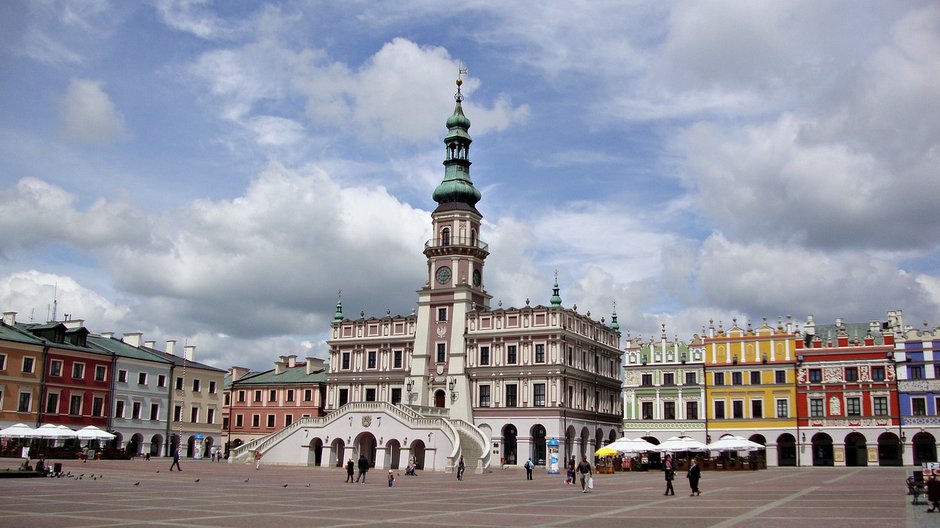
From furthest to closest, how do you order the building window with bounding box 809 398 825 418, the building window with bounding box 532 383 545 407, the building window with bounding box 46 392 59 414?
the building window with bounding box 532 383 545 407, the building window with bounding box 809 398 825 418, the building window with bounding box 46 392 59 414

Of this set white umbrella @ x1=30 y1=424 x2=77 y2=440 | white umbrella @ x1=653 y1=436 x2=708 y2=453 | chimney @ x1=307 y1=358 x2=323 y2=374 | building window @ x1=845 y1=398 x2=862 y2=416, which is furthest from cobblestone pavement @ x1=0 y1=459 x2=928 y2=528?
chimney @ x1=307 y1=358 x2=323 y2=374

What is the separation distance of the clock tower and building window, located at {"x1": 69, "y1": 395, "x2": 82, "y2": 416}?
1099 inches

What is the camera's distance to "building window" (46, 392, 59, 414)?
72.7 m

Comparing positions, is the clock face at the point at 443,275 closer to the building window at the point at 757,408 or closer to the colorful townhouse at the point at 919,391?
the building window at the point at 757,408

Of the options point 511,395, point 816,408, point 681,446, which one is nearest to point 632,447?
point 681,446

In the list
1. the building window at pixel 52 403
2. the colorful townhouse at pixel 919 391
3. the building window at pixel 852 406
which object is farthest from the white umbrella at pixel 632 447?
the building window at pixel 52 403

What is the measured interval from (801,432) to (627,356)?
15833mm

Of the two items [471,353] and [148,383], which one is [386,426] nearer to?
[471,353]

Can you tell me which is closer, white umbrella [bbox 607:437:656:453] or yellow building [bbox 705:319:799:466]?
white umbrella [bbox 607:437:656:453]

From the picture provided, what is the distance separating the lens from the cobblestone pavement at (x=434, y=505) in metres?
23.4

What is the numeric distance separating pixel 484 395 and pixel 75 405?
34.3 metres

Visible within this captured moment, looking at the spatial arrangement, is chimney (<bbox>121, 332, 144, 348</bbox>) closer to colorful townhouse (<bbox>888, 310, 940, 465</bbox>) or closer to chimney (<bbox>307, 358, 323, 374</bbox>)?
chimney (<bbox>307, 358, 323, 374</bbox>)

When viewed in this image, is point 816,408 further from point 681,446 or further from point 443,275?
point 443,275

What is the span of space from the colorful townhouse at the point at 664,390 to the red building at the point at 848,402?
27.4ft
